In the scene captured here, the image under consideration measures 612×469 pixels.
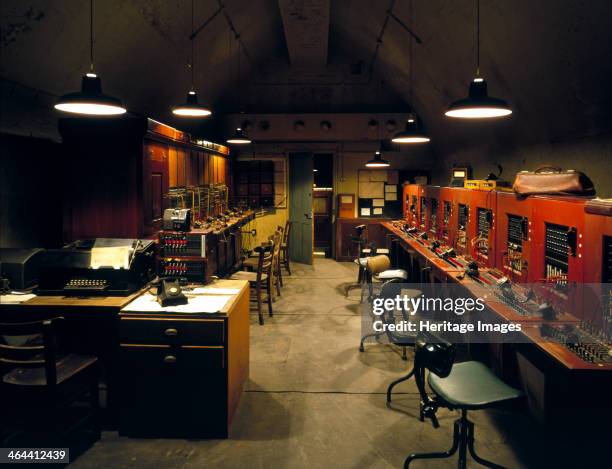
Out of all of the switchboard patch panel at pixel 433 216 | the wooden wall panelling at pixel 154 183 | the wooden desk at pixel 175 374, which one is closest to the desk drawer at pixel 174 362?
the wooden desk at pixel 175 374

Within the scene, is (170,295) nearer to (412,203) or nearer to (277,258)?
(277,258)

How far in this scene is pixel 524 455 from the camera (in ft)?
10.8

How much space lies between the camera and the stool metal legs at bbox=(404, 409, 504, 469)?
298cm

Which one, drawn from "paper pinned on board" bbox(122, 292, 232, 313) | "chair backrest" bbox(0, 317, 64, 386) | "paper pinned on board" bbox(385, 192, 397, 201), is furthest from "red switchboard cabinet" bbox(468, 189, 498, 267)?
"paper pinned on board" bbox(385, 192, 397, 201)

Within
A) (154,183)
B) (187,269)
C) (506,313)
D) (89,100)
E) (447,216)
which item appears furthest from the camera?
(447,216)

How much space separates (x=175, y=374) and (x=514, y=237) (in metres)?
3.05

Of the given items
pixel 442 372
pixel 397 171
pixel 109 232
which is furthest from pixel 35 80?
pixel 397 171

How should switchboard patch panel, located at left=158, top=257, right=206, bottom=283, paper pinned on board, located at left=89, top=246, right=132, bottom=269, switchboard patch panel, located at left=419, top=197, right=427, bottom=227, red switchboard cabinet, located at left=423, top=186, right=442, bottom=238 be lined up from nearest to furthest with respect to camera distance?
paper pinned on board, located at left=89, top=246, right=132, bottom=269, switchboard patch panel, located at left=158, top=257, right=206, bottom=283, red switchboard cabinet, located at left=423, top=186, right=442, bottom=238, switchboard patch panel, located at left=419, top=197, right=427, bottom=227

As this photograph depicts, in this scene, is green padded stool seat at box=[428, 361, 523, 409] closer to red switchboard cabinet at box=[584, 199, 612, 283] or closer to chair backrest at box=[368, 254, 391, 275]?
red switchboard cabinet at box=[584, 199, 612, 283]

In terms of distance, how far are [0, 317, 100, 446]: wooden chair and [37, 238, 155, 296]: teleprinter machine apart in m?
0.45

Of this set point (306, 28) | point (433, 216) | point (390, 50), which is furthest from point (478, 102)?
point (390, 50)

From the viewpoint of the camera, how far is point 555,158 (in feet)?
17.9

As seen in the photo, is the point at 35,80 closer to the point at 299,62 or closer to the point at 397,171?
the point at 299,62

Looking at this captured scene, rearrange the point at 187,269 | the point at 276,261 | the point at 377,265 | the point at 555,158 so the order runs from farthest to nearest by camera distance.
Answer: the point at 276,261, the point at 377,265, the point at 555,158, the point at 187,269
